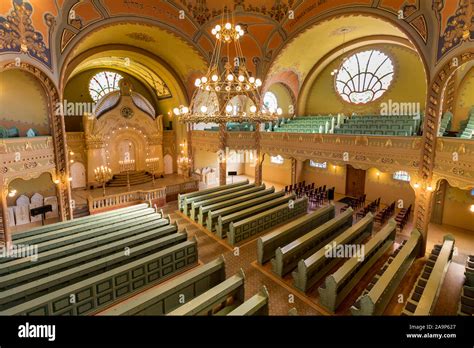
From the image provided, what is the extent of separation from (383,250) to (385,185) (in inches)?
294

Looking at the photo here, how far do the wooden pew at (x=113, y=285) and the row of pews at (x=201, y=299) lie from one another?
20.1 inches

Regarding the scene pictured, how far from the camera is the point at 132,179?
17.5 meters

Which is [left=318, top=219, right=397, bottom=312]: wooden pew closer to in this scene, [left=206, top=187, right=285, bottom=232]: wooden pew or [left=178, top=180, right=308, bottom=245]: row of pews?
[left=178, top=180, right=308, bottom=245]: row of pews

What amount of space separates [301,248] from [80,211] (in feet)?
37.1

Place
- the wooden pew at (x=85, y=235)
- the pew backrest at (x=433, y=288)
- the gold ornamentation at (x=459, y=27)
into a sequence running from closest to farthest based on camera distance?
the pew backrest at (x=433, y=288) → the wooden pew at (x=85, y=235) → the gold ornamentation at (x=459, y=27)

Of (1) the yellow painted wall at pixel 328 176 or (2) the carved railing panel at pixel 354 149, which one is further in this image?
(1) the yellow painted wall at pixel 328 176

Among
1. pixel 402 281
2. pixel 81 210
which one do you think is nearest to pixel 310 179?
pixel 402 281

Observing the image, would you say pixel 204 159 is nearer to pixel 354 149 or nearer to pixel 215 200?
pixel 215 200

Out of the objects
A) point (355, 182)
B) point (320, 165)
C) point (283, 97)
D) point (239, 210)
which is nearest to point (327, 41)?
point (283, 97)

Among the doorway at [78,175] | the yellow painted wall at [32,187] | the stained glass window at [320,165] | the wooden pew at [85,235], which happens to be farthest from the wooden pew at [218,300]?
the doorway at [78,175]

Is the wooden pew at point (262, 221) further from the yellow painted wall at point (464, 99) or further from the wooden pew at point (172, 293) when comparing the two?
the yellow painted wall at point (464, 99)

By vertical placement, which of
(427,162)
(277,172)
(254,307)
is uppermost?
(427,162)

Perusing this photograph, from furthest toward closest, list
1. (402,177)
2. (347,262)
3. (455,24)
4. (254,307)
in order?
(402,177)
(455,24)
(347,262)
(254,307)

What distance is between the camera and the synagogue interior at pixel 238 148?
609cm
